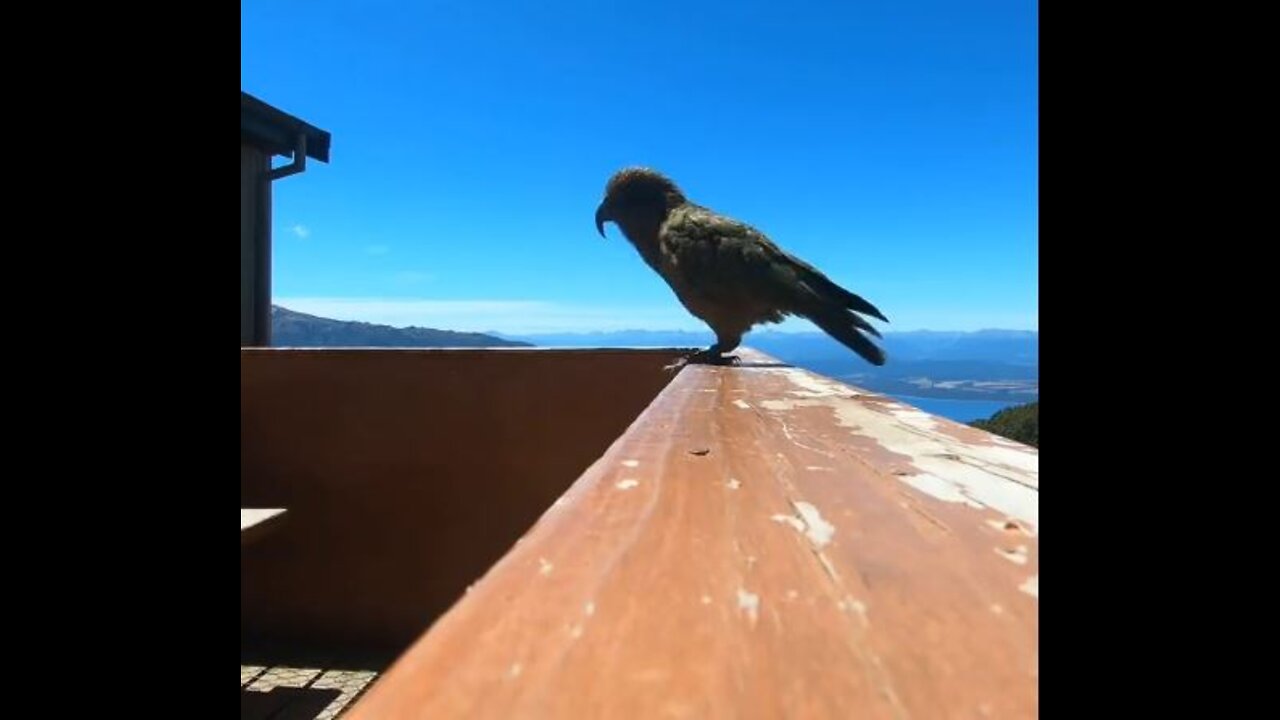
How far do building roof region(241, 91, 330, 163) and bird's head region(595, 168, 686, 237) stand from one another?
2.82 meters

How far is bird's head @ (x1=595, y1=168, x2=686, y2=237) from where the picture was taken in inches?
191

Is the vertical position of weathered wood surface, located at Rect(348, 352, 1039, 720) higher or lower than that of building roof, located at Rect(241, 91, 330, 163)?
lower

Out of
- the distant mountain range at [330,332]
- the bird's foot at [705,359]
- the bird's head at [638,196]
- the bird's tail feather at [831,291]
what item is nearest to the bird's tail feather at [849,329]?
the bird's tail feather at [831,291]

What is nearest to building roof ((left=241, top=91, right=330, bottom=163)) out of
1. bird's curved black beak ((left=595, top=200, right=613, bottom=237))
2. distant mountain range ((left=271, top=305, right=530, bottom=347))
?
distant mountain range ((left=271, top=305, right=530, bottom=347))

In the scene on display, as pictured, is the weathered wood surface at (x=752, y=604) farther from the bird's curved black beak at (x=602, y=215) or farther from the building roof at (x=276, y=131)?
the building roof at (x=276, y=131)

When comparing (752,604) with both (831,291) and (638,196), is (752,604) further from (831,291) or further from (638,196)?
(638,196)

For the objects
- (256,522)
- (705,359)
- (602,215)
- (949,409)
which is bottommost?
(256,522)

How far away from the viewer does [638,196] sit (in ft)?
16.1

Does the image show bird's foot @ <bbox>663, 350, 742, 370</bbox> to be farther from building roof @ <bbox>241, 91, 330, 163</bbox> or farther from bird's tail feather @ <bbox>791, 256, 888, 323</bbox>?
building roof @ <bbox>241, 91, 330, 163</bbox>

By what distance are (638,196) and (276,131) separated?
3223 millimetres

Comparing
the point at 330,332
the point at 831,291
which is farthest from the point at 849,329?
the point at 330,332
